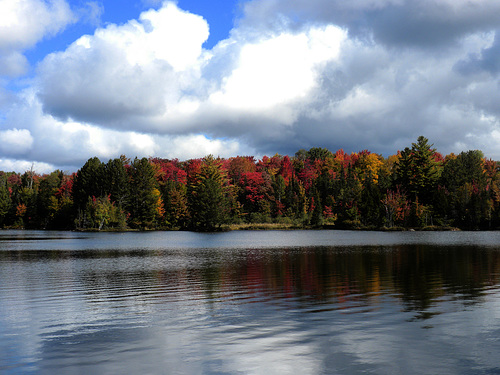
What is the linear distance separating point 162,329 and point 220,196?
318ft

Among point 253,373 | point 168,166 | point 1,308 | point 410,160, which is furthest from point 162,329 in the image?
point 168,166

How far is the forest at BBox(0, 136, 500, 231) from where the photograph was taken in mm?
106500

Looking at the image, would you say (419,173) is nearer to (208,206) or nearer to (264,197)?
(264,197)

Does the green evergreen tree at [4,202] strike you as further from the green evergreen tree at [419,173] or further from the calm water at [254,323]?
the calm water at [254,323]

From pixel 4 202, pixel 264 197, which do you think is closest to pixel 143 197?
pixel 264 197

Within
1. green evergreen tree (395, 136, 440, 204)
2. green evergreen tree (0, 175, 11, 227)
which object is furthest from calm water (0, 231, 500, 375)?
green evergreen tree (0, 175, 11, 227)

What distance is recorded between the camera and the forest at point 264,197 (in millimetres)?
106500

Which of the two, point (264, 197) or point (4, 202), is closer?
point (264, 197)

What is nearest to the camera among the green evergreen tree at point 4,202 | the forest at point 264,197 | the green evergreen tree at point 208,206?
the forest at point 264,197

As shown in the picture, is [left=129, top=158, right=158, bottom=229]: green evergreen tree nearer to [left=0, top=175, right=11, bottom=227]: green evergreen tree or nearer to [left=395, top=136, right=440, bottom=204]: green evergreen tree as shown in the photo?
[left=0, top=175, right=11, bottom=227]: green evergreen tree

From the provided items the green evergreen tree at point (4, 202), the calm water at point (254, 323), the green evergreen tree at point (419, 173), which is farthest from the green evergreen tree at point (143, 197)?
the calm water at point (254, 323)

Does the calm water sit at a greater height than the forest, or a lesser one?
lesser

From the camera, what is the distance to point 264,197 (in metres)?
133

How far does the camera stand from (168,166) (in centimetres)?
15212
